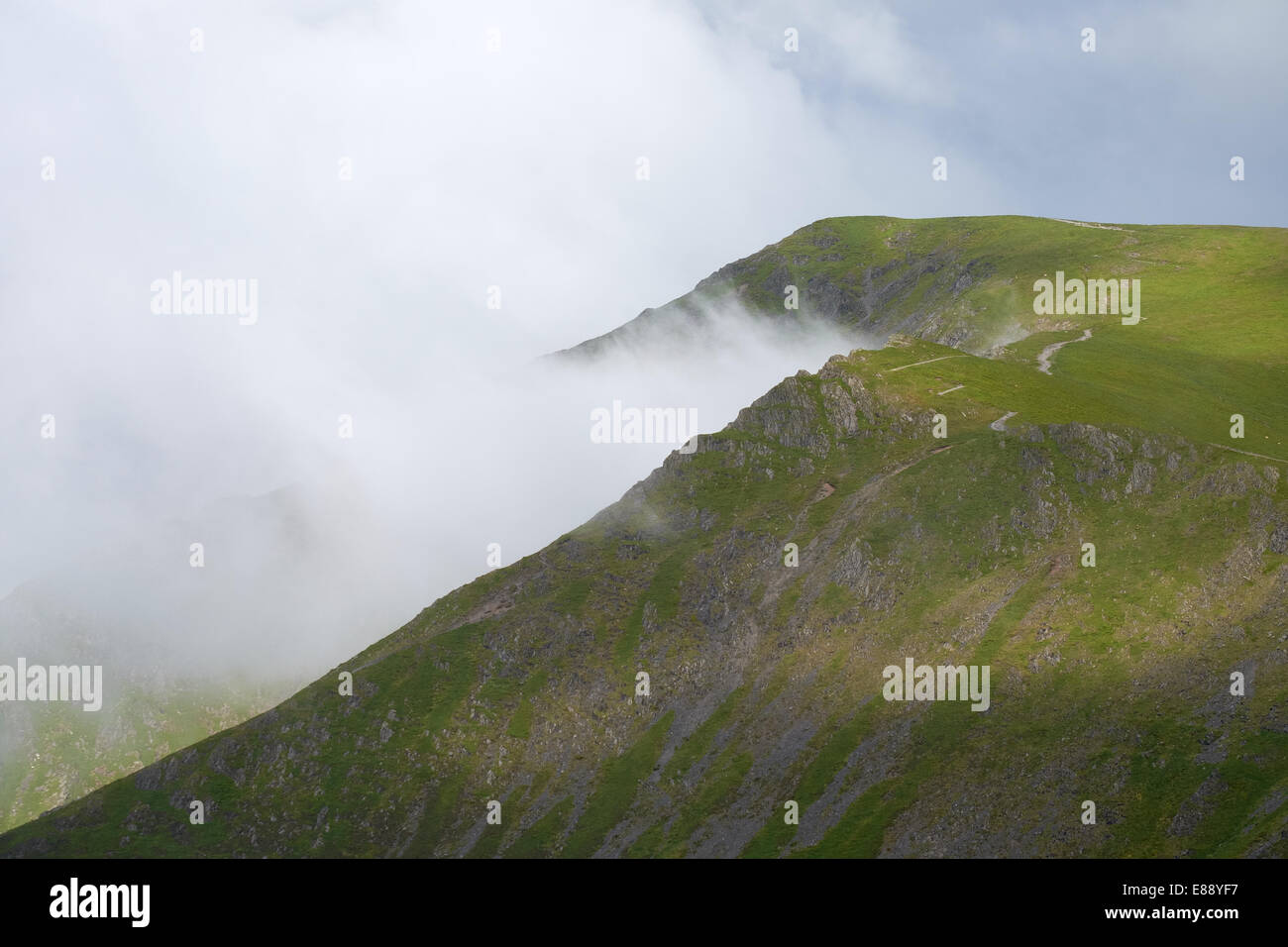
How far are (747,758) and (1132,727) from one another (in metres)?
41.9

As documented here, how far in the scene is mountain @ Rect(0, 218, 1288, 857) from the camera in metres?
97.6

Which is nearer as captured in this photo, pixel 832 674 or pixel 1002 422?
pixel 832 674

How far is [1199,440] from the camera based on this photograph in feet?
454

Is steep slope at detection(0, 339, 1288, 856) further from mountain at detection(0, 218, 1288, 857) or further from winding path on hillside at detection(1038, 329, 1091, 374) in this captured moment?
winding path on hillside at detection(1038, 329, 1091, 374)

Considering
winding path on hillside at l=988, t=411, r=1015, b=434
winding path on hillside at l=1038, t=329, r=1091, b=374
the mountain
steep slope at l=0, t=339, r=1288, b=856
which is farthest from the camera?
winding path on hillside at l=1038, t=329, r=1091, b=374

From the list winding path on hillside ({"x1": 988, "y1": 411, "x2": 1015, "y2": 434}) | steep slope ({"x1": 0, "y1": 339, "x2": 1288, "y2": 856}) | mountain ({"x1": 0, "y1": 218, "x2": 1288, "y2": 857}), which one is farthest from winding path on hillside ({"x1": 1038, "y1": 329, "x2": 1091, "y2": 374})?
winding path on hillside ({"x1": 988, "y1": 411, "x2": 1015, "y2": 434})

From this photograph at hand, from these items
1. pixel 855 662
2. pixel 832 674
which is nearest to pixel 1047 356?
pixel 855 662

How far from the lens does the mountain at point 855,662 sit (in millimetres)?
97562

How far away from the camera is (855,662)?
12725 centimetres

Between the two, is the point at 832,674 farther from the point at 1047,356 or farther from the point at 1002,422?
the point at 1047,356

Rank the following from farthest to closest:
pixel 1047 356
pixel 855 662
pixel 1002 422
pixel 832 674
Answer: pixel 1047 356 < pixel 1002 422 < pixel 832 674 < pixel 855 662
